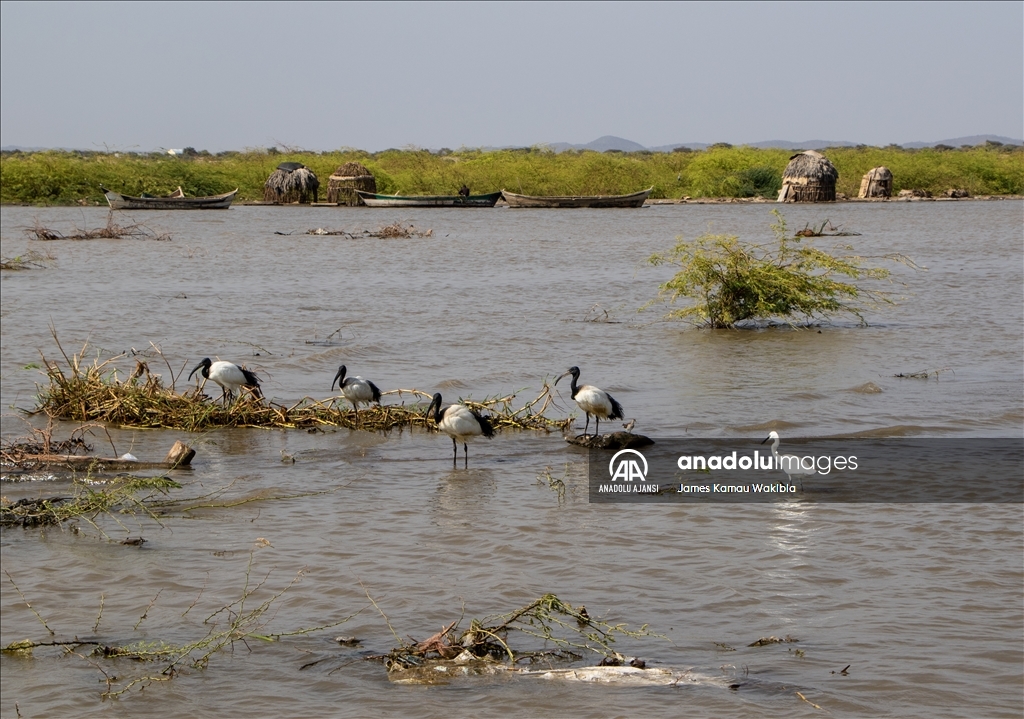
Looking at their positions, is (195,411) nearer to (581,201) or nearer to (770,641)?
(770,641)

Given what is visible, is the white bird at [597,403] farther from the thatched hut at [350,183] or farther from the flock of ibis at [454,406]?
the thatched hut at [350,183]

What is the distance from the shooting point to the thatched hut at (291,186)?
151 ft

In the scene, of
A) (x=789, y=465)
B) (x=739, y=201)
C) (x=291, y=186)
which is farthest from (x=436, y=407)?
(x=739, y=201)

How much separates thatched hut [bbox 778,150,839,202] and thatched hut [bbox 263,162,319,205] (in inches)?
753

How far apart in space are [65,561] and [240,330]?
906 cm

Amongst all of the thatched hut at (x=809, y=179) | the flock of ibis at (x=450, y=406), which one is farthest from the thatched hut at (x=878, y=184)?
the flock of ibis at (x=450, y=406)

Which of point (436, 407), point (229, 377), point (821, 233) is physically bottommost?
point (436, 407)

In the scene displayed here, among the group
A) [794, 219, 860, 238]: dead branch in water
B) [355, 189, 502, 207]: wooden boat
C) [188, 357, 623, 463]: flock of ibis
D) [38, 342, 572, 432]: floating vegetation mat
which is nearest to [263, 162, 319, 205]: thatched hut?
[355, 189, 502, 207]: wooden boat

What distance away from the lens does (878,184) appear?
1925 inches

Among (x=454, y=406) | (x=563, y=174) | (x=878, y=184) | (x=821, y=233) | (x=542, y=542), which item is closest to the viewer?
(x=542, y=542)

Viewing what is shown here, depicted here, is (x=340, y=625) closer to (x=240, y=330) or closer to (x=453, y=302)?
(x=240, y=330)

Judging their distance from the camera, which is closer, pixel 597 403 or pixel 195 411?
pixel 597 403
